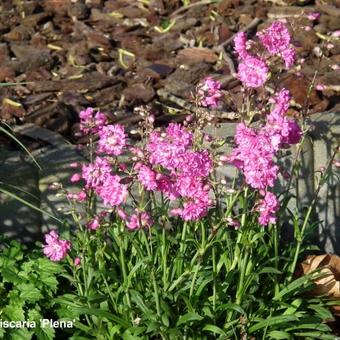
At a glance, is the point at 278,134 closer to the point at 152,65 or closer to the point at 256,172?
the point at 256,172

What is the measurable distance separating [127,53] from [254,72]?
2.37 m

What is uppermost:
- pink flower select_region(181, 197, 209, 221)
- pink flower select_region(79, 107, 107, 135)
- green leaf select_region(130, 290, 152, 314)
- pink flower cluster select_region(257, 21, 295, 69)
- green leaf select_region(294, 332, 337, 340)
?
pink flower cluster select_region(257, 21, 295, 69)

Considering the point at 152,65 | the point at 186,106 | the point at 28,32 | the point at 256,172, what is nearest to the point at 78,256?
the point at 256,172

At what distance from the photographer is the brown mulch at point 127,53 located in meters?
4.58

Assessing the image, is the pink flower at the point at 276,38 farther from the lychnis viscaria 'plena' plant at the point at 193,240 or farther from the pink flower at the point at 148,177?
the pink flower at the point at 148,177

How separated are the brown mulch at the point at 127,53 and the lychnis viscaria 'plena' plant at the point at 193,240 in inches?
39.1

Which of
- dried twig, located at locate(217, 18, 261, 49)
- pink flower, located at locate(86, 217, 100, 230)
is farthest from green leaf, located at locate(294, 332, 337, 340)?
dried twig, located at locate(217, 18, 261, 49)

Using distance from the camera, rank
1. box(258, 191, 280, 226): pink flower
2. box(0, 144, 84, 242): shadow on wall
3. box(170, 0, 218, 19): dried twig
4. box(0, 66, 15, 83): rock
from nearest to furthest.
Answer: box(258, 191, 280, 226): pink flower < box(0, 144, 84, 242): shadow on wall < box(0, 66, 15, 83): rock < box(170, 0, 218, 19): dried twig

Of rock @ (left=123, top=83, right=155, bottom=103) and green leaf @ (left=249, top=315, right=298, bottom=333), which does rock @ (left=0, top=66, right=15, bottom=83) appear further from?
green leaf @ (left=249, top=315, right=298, bottom=333)

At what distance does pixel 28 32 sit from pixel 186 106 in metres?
1.38

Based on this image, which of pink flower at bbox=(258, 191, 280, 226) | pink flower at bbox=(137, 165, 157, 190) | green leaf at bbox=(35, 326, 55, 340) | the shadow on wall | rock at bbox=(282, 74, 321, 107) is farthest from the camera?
rock at bbox=(282, 74, 321, 107)

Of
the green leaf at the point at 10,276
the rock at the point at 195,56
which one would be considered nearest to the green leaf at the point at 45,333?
the green leaf at the point at 10,276

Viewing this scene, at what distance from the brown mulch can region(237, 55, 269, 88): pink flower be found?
137 centimetres

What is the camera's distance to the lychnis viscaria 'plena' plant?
9.05 feet
